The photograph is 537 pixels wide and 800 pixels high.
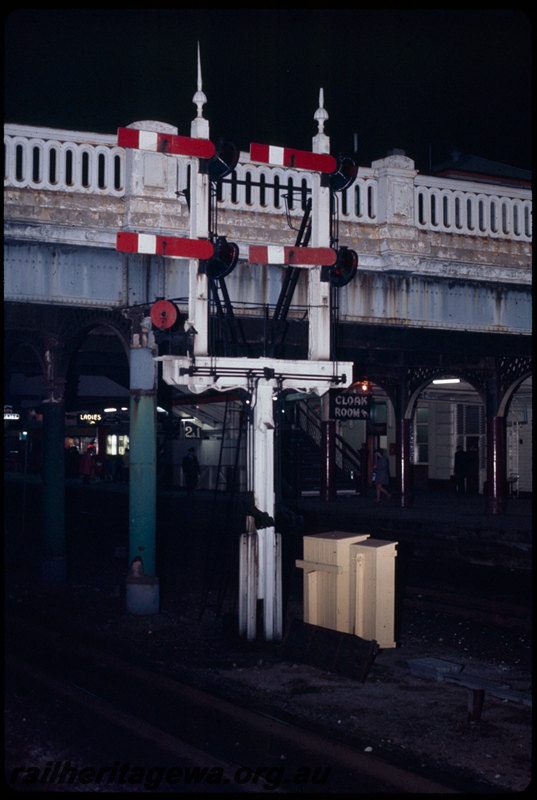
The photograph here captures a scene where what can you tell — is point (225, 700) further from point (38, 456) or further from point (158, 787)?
point (38, 456)

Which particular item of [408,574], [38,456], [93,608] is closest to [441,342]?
[408,574]

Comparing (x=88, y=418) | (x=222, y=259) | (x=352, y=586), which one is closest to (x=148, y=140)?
(x=222, y=259)

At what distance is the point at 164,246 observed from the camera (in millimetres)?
11055

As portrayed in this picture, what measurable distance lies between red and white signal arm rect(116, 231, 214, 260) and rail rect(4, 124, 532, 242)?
1.15 metres

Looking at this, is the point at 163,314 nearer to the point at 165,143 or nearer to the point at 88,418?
the point at 165,143

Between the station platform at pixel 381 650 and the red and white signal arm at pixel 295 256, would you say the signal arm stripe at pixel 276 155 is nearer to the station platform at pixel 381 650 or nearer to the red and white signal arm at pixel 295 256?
the red and white signal arm at pixel 295 256

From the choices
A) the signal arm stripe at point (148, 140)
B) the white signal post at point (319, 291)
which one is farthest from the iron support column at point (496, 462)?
the signal arm stripe at point (148, 140)

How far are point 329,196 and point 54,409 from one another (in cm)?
778

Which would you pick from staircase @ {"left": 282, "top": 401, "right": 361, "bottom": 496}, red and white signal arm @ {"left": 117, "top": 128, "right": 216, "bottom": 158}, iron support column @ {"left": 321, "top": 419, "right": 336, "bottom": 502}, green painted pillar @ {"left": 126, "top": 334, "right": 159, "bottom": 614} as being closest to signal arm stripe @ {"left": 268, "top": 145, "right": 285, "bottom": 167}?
red and white signal arm @ {"left": 117, "top": 128, "right": 216, "bottom": 158}

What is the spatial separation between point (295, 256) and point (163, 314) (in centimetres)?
193

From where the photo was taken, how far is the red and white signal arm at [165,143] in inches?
437

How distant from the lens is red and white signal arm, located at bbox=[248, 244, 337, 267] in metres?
11.3

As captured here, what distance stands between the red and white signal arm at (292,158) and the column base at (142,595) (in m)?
6.41

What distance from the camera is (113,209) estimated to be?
13414 mm
